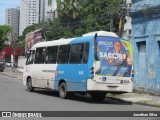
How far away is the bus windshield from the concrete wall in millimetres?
5096

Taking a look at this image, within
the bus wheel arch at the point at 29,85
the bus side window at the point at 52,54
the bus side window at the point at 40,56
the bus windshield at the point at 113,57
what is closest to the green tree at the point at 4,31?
the bus wheel arch at the point at 29,85

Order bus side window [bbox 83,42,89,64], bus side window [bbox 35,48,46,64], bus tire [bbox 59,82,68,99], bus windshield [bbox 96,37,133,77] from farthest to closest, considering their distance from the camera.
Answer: bus side window [bbox 35,48,46,64], bus tire [bbox 59,82,68,99], bus side window [bbox 83,42,89,64], bus windshield [bbox 96,37,133,77]

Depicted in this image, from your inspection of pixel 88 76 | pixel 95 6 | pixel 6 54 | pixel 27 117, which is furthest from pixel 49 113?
pixel 6 54

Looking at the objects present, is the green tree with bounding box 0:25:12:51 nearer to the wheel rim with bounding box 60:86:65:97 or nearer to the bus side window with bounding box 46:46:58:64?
the bus side window with bounding box 46:46:58:64

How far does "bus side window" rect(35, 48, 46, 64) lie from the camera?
22953 millimetres

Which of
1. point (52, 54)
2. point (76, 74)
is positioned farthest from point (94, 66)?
point (52, 54)

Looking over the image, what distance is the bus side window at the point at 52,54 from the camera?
21619 mm

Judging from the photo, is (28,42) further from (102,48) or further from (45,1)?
A: (102,48)

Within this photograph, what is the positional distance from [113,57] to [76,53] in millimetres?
1799

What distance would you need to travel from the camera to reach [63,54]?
20.8 meters

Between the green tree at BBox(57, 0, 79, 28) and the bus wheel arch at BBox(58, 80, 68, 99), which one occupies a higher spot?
the green tree at BBox(57, 0, 79, 28)

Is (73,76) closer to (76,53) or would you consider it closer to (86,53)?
(76,53)

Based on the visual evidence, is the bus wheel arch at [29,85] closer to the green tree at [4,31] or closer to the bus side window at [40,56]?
the bus side window at [40,56]

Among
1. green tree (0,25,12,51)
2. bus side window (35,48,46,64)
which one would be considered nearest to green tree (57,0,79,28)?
bus side window (35,48,46,64)
